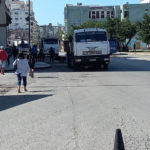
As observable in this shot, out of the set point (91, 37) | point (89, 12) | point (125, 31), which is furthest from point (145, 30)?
point (89, 12)

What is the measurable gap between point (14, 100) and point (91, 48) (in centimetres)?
1661

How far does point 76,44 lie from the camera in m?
31.2

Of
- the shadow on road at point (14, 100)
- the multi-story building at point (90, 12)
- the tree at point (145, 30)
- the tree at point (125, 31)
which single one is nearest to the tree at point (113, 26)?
the tree at point (125, 31)

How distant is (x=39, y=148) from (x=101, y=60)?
944 inches

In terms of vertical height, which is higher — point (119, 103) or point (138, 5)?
point (138, 5)

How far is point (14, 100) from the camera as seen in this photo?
1498 centimetres

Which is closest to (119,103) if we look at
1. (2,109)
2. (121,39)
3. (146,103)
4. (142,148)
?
(146,103)

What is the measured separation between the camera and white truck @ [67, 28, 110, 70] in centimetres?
3114

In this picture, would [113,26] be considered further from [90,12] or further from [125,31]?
[90,12]

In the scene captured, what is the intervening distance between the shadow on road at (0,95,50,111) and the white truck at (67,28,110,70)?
50.2ft

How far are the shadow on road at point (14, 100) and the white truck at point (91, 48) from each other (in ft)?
50.2

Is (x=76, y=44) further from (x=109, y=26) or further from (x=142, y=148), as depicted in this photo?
(x=109, y=26)

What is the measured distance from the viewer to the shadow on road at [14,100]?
13.6m

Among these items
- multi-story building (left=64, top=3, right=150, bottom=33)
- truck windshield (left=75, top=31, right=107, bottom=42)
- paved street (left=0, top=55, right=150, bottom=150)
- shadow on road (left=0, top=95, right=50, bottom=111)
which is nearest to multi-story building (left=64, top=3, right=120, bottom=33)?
multi-story building (left=64, top=3, right=150, bottom=33)
